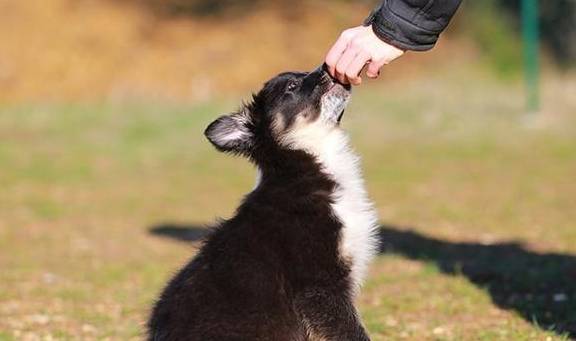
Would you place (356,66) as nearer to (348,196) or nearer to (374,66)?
(374,66)

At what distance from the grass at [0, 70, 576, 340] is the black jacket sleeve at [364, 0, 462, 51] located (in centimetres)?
233

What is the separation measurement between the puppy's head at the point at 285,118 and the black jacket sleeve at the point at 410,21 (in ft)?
2.40

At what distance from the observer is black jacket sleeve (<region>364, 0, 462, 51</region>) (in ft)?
16.3

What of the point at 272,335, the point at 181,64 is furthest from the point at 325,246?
the point at 181,64

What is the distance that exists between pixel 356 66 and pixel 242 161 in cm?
1279

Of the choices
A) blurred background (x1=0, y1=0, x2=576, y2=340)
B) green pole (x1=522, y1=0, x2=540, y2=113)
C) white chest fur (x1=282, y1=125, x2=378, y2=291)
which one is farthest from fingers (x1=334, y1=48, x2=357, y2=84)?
green pole (x1=522, y1=0, x2=540, y2=113)

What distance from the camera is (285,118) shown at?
18.8 feet

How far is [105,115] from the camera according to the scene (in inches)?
806

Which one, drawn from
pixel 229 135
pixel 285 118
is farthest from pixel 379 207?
pixel 229 135

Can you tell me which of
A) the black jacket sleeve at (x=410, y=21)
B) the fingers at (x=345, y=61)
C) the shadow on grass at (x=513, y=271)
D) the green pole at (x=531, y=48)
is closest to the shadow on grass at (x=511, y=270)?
the shadow on grass at (x=513, y=271)

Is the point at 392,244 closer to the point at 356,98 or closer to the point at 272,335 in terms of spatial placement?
the point at 272,335

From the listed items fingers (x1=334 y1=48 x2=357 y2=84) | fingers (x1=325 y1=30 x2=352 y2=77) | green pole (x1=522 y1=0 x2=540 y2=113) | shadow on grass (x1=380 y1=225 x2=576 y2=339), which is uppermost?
green pole (x1=522 y1=0 x2=540 y2=113)

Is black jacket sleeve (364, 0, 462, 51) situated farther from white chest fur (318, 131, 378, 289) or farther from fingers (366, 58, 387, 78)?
white chest fur (318, 131, 378, 289)

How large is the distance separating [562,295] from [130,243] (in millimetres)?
5675
